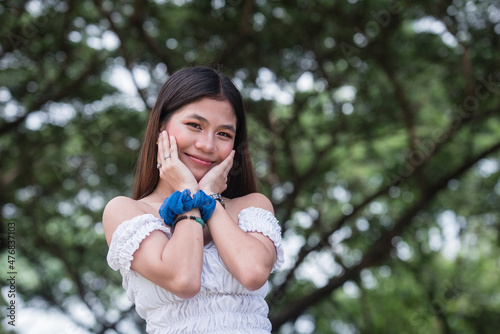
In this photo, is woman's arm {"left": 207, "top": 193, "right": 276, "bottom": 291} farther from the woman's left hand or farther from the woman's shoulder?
the woman's shoulder

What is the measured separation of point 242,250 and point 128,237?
40 centimetres

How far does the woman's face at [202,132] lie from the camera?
225 centimetres

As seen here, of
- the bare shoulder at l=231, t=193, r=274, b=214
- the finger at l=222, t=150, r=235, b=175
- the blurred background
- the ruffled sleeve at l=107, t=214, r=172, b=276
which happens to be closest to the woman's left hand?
the finger at l=222, t=150, r=235, b=175

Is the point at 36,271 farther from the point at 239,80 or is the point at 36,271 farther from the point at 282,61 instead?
the point at 282,61

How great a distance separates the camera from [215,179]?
225 centimetres

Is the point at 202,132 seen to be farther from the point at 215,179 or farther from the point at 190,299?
the point at 190,299

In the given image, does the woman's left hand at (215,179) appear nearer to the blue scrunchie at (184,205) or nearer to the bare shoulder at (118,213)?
the blue scrunchie at (184,205)

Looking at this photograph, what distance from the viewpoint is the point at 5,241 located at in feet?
21.7

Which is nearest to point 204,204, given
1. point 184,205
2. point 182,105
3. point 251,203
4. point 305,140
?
point 184,205

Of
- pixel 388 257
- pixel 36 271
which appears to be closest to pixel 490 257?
pixel 388 257

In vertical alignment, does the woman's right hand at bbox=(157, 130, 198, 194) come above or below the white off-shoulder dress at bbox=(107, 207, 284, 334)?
above

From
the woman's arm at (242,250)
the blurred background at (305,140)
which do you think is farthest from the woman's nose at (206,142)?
the blurred background at (305,140)

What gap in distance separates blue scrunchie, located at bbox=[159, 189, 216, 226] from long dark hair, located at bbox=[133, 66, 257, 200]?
364 millimetres

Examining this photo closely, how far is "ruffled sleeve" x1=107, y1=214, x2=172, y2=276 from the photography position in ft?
6.58
